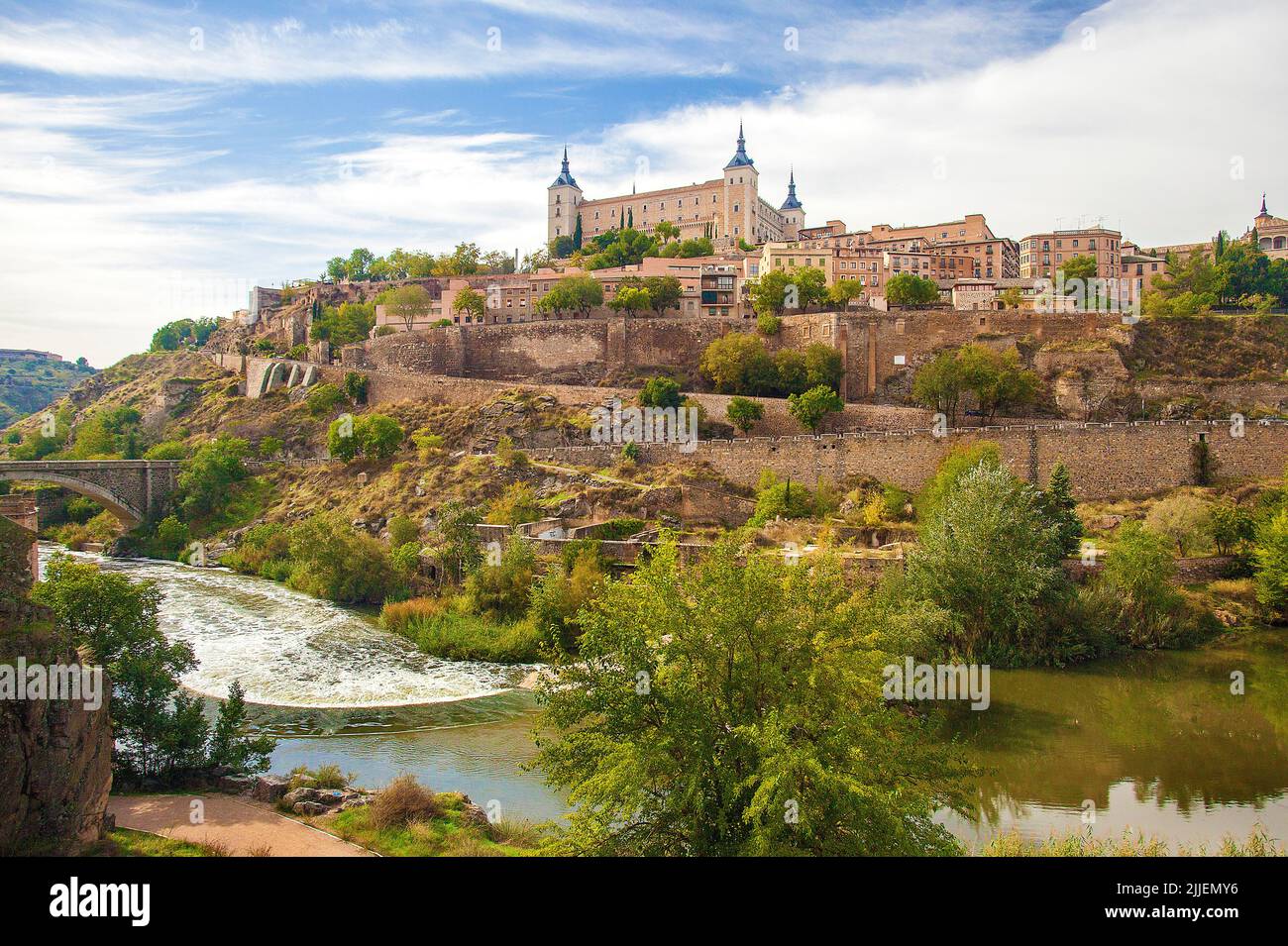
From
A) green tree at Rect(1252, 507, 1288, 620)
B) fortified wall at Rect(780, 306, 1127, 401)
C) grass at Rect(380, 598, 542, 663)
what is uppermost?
fortified wall at Rect(780, 306, 1127, 401)

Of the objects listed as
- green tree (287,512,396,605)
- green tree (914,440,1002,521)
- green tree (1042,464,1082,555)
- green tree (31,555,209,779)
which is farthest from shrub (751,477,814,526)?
green tree (31,555,209,779)

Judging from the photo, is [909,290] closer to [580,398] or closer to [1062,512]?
[580,398]

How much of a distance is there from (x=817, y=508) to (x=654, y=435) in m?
8.41

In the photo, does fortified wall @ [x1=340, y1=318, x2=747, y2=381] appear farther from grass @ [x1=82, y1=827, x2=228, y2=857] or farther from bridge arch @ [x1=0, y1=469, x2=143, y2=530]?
grass @ [x1=82, y1=827, x2=228, y2=857]

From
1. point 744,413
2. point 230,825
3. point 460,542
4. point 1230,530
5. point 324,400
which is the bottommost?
point 230,825

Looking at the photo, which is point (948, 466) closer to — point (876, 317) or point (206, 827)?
point (876, 317)

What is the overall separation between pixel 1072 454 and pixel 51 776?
2616cm

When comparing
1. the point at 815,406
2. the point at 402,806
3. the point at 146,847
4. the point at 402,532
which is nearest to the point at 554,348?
the point at 815,406

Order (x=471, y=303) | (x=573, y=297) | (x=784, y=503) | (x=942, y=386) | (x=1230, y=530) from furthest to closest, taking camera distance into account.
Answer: (x=471, y=303)
(x=573, y=297)
(x=942, y=386)
(x=784, y=503)
(x=1230, y=530)

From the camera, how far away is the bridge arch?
3297 centimetres

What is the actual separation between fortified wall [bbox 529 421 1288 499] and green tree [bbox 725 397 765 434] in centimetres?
409

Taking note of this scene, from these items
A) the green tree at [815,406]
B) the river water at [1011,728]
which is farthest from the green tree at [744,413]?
the river water at [1011,728]

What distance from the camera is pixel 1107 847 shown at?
416 inches

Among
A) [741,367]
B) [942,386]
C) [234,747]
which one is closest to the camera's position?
[234,747]
